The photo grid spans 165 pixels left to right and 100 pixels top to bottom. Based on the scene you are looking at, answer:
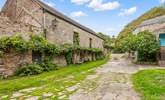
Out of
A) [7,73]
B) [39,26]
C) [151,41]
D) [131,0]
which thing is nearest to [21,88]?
[7,73]

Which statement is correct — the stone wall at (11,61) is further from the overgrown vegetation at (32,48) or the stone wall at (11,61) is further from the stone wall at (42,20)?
the stone wall at (42,20)

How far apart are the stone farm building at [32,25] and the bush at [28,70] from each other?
37cm

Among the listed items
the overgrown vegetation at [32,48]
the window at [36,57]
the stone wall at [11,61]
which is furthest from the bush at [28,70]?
the window at [36,57]

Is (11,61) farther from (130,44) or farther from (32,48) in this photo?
(130,44)

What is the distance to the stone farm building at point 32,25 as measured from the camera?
37.6ft

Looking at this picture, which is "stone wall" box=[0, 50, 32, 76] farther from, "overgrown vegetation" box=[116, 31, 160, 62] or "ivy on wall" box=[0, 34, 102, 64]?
"overgrown vegetation" box=[116, 31, 160, 62]

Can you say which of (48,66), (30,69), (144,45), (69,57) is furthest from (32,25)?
(144,45)

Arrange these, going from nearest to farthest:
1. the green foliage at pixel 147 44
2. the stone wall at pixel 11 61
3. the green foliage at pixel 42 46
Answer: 1. the stone wall at pixel 11 61
2. the green foliage at pixel 42 46
3. the green foliage at pixel 147 44

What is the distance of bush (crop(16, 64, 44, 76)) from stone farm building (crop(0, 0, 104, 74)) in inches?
14.6

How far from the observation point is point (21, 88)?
7691mm

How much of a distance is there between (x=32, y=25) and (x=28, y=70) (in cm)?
390

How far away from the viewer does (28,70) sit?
38.2ft

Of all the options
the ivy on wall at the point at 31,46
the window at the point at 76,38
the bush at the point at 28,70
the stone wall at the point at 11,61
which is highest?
the window at the point at 76,38

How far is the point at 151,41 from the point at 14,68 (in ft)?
44.7
